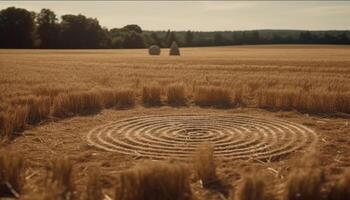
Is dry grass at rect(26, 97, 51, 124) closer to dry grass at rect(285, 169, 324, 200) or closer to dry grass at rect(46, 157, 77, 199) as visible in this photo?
dry grass at rect(46, 157, 77, 199)

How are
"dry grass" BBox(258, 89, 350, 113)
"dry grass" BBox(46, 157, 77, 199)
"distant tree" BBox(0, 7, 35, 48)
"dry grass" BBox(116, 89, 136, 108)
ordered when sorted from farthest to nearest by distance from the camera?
"distant tree" BBox(0, 7, 35, 48) < "dry grass" BBox(116, 89, 136, 108) < "dry grass" BBox(258, 89, 350, 113) < "dry grass" BBox(46, 157, 77, 199)

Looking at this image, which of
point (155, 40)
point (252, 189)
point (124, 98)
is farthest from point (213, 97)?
point (155, 40)

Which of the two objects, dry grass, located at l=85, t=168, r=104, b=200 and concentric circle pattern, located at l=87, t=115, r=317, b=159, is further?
concentric circle pattern, located at l=87, t=115, r=317, b=159

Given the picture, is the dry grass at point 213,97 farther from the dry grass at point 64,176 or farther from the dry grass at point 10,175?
the dry grass at point 10,175

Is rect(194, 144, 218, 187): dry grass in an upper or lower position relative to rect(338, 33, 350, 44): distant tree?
lower

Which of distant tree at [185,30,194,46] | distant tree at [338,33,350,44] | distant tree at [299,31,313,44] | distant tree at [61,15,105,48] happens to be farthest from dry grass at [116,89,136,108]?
distant tree at [185,30,194,46]

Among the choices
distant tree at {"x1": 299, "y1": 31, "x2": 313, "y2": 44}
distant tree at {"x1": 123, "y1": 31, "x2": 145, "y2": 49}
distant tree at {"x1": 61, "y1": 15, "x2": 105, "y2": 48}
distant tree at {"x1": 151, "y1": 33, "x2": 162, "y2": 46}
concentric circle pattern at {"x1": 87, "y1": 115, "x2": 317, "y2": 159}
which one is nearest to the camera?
concentric circle pattern at {"x1": 87, "y1": 115, "x2": 317, "y2": 159}

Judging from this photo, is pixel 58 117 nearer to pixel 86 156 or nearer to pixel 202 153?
pixel 86 156

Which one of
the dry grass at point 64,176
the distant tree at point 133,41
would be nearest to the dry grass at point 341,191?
the dry grass at point 64,176

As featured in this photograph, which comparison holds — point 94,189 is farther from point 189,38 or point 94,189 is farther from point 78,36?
point 189,38
